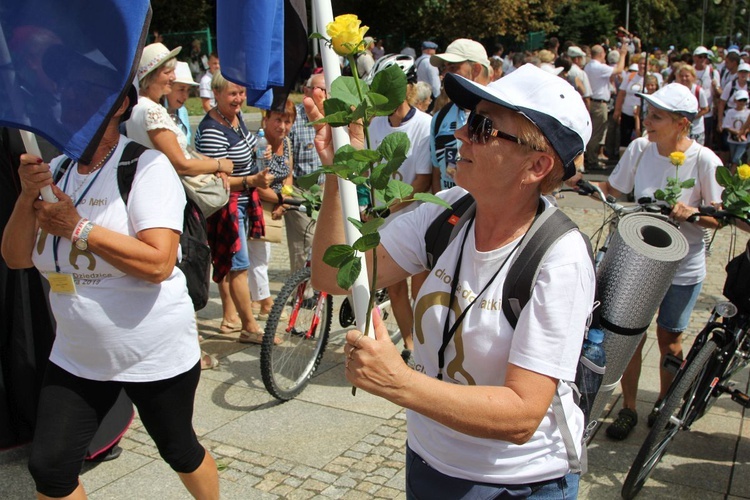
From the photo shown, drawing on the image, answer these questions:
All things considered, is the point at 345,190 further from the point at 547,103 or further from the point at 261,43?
the point at 261,43

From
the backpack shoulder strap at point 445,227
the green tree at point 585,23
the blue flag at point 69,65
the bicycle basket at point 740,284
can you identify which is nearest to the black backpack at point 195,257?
the blue flag at point 69,65

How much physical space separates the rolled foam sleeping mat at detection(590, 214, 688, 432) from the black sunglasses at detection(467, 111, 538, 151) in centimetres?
69

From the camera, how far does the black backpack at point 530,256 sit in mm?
1904

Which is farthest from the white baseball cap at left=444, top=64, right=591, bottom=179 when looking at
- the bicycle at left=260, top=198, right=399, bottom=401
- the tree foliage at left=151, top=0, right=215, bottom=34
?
the tree foliage at left=151, top=0, right=215, bottom=34

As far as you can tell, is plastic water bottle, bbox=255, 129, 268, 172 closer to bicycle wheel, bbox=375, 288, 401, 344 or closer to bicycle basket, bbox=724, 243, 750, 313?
bicycle wheel, bbox=375, 288, 401, 344

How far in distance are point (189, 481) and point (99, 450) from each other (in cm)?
112

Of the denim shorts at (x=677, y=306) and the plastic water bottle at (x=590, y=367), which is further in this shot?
the denim shorts at (x=677, y=306)

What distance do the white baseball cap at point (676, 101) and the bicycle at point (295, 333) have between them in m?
2.30

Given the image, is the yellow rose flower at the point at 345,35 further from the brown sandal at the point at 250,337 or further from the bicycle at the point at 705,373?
the brown sandal at the point at 250,337

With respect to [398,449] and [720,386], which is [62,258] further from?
[720,386]

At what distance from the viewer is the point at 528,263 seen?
1914 millimetres

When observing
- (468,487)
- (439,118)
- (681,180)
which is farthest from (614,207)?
(468,487)

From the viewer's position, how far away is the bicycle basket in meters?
3.86

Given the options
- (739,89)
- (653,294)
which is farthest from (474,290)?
(739,89)
